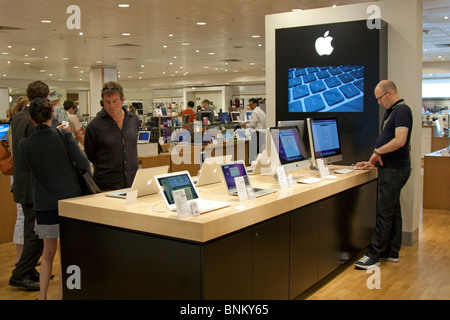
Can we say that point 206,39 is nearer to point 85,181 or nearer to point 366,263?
point 366,263

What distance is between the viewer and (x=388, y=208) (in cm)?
443

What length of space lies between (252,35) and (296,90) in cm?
647

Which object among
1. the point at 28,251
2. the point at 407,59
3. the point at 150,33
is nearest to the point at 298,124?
the point at 407,59

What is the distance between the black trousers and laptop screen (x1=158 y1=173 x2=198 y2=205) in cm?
165

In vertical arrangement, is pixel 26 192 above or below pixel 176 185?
below

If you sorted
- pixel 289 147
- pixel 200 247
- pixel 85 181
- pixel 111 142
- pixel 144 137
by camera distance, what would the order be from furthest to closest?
1. pixel 144 137
2. pixel 289 147
3. pixel 111 142
4. pixel 85 181
5. pixel 200 247

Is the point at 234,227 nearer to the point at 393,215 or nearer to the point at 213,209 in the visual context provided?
the point at 213,209

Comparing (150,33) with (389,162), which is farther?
(150,33)

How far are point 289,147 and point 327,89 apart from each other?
1.68 meters

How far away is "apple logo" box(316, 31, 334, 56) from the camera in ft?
17.6

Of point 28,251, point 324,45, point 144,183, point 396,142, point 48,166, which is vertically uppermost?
point 324,45

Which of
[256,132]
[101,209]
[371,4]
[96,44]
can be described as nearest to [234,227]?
[101,209]

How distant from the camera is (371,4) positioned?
5.19m
